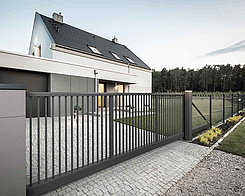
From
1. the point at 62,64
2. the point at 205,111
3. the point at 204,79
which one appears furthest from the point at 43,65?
the point at 204,79

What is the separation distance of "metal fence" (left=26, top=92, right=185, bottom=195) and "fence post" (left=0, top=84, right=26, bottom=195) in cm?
21

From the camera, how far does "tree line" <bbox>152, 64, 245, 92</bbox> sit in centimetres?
4422

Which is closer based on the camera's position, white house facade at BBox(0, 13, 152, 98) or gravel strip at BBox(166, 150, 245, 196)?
gravel strip at BBox(166, 150, 245, 196)

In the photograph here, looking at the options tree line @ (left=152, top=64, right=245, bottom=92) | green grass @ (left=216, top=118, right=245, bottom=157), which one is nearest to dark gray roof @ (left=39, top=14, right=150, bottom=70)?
green grass @ (left=216, top=118, right=245, bottom=157)

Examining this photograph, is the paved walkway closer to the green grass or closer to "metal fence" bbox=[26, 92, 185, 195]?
"metal fence" bbox=[26, 92, 185, 195]

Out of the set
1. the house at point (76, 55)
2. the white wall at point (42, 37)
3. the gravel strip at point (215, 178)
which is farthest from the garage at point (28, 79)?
the gravel strip at point (215, 178)

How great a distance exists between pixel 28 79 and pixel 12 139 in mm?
7808

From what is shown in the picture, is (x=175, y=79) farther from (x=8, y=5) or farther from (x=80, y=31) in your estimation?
(x=8, y=5)

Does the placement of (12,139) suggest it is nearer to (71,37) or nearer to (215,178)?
(215,178)

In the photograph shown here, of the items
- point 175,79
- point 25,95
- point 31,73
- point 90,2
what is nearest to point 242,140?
point 25,95

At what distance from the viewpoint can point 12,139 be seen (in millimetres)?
1555

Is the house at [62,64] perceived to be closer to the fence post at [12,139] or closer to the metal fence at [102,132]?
the metal fence at [102,132]

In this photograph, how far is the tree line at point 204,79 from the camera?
4422 cm

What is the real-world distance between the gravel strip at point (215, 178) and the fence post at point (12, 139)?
1.96 m
